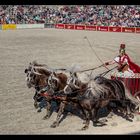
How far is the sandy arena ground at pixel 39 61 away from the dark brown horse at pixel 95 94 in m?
0.50

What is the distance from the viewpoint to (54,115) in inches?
Answer: 510

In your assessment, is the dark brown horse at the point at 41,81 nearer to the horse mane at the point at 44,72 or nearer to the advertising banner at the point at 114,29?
the horse mane at the point at 44,72

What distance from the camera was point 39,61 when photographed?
79.3 feet

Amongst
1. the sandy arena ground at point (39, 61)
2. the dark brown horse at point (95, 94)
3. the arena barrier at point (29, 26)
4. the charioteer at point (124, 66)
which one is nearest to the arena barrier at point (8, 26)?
the arena barrier at point (29, 26)

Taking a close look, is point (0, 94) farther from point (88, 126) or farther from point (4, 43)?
point (4, 43)

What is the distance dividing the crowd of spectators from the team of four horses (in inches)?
1419

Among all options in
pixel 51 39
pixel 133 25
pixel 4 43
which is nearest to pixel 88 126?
pixel 4 43

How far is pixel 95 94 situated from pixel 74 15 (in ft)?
145

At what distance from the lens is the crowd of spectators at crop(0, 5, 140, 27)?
5026cm

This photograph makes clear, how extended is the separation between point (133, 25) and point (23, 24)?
14.5 m

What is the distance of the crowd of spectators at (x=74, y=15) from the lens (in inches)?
1979

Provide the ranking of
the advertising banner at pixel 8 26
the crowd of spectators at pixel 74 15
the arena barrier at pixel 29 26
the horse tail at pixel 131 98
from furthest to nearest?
the arena barrier at pixel 29 26 < the advertising banner at pixel 8 26 < the crowd of spectators at pixel 74 15 < the horse tail at pixel 131 98

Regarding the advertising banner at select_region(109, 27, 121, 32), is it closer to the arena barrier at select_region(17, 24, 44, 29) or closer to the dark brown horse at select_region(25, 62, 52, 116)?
the arena barrier at select_region(17, 24, 44, 29)

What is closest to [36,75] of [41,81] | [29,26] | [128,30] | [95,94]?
[41,81]
